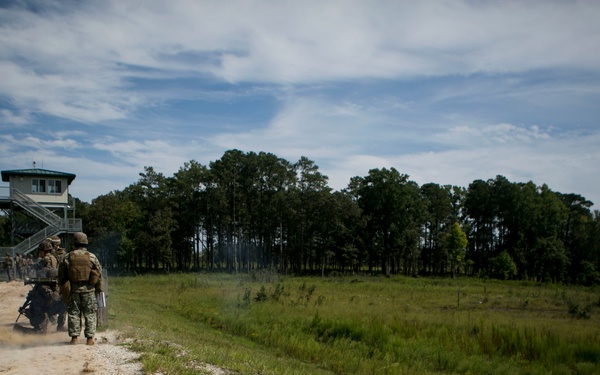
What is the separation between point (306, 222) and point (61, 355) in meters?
58.6

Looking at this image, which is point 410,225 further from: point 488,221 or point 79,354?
point 79,354

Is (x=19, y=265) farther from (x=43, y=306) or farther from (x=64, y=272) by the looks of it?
(x=64, y=272)

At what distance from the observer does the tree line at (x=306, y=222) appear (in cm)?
6431

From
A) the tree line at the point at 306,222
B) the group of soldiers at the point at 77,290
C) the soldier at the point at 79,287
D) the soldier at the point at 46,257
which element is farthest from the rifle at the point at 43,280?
the tree line at the point at 306,222

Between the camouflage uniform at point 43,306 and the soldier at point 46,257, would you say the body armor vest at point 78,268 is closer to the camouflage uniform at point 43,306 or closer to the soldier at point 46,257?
the camouflage uniform at point 43,306

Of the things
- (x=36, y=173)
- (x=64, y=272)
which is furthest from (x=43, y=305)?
(x=36, y=173)

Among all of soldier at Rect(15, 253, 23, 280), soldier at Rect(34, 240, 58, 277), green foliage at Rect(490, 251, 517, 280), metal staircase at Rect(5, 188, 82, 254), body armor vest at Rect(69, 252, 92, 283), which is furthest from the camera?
green foliage at Rect(490, 251, 517, 280)

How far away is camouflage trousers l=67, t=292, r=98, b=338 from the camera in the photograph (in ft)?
29.5

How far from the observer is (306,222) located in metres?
66.5

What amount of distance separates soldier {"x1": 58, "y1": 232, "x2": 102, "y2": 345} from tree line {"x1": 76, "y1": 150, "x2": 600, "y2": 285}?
51456 mm

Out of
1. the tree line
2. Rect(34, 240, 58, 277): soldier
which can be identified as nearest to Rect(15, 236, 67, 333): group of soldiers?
Rect(34, 240, 58, 277): soldier

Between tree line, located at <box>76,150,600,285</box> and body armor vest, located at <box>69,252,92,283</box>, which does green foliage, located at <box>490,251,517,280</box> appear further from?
body armor vest, located at <box>69,252,92,283</box>

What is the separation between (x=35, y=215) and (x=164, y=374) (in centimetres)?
3579

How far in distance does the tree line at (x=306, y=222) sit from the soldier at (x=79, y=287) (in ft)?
169
